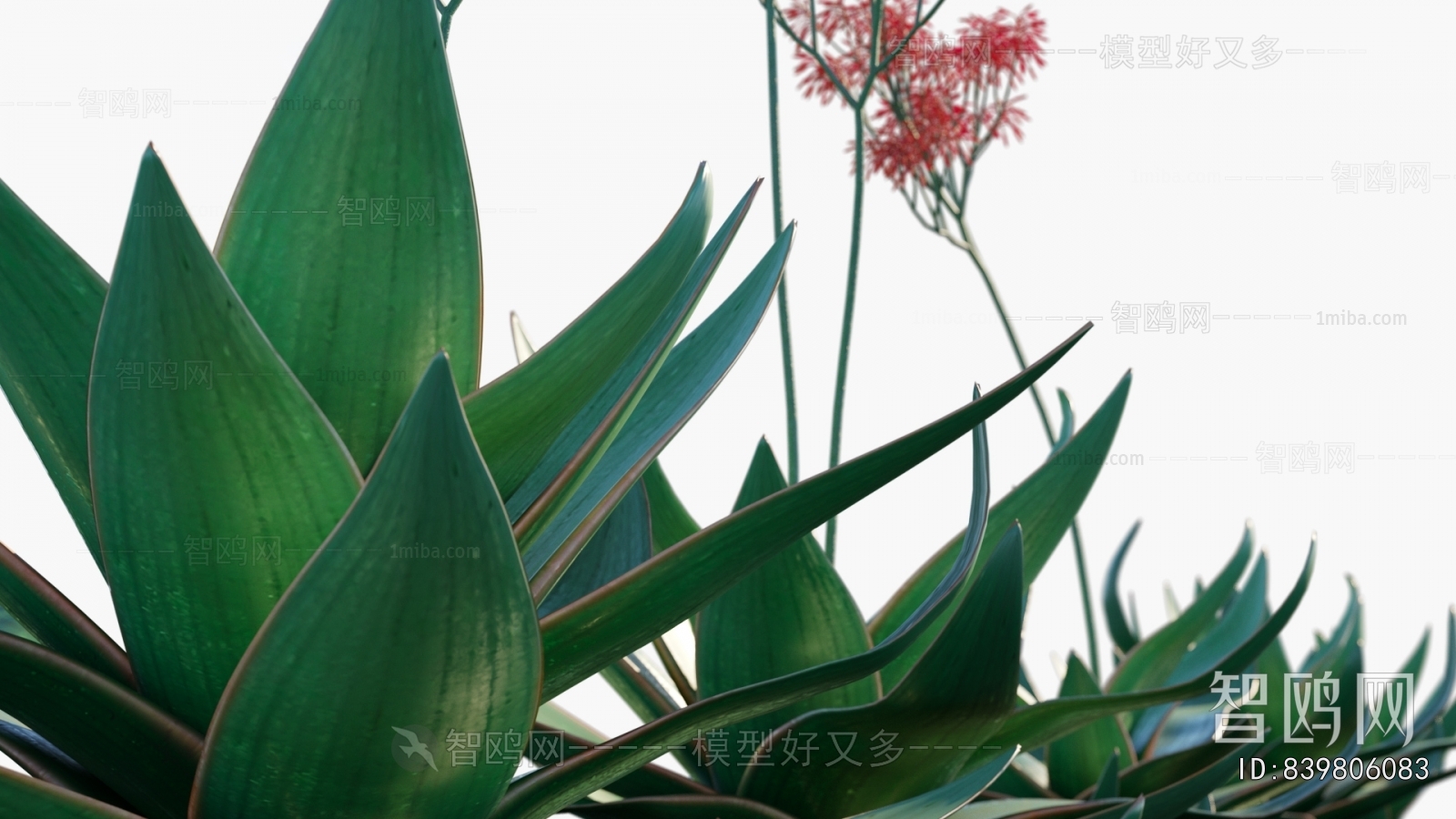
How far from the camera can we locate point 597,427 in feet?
1.12

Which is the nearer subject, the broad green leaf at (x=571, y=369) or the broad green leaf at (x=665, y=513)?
the broad green leaf at (x=571, y=369)

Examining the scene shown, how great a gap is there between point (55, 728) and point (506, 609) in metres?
0.13

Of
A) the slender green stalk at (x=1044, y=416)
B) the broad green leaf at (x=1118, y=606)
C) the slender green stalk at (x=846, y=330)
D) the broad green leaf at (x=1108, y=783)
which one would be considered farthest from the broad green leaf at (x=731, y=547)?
the broad green leaf at (x=1118, y=606)

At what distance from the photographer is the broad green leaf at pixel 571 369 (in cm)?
35

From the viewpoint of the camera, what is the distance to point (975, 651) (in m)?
0.33

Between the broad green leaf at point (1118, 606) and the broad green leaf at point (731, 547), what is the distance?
0.66m

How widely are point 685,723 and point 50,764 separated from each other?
0.60 ft

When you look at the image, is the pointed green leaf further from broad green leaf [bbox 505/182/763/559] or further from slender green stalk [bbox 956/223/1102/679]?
slender green stalk [bbox 956/223/1102/679]

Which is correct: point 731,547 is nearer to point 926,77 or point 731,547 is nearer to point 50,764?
point 50,764

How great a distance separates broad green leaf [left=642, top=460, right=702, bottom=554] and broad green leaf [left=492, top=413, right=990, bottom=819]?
212 millimetres

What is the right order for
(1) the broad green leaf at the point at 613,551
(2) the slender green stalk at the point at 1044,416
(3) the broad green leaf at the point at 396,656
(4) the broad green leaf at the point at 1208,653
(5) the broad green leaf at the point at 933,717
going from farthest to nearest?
1. (2) the slender green stalk at the point at 1044,416
2. (4) the broad green leaf at the point at 1208,653
3. (1) the broad green leaf at the point at 613,551
4. (5) the broad green leaf at the point at 933,717
5. (3) the broad green leaf at the point at 396,656

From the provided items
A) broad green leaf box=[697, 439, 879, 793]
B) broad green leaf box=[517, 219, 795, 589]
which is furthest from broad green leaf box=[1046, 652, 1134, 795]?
broad green leaf box=[517, 219, 795, 589]

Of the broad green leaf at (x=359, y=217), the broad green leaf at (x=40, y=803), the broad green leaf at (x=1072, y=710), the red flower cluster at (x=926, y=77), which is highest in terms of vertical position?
the red flower cluster at (x=926, y=77)

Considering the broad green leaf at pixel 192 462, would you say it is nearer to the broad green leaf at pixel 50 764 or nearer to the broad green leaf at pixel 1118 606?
the broad green leaf at pixel 50 764
